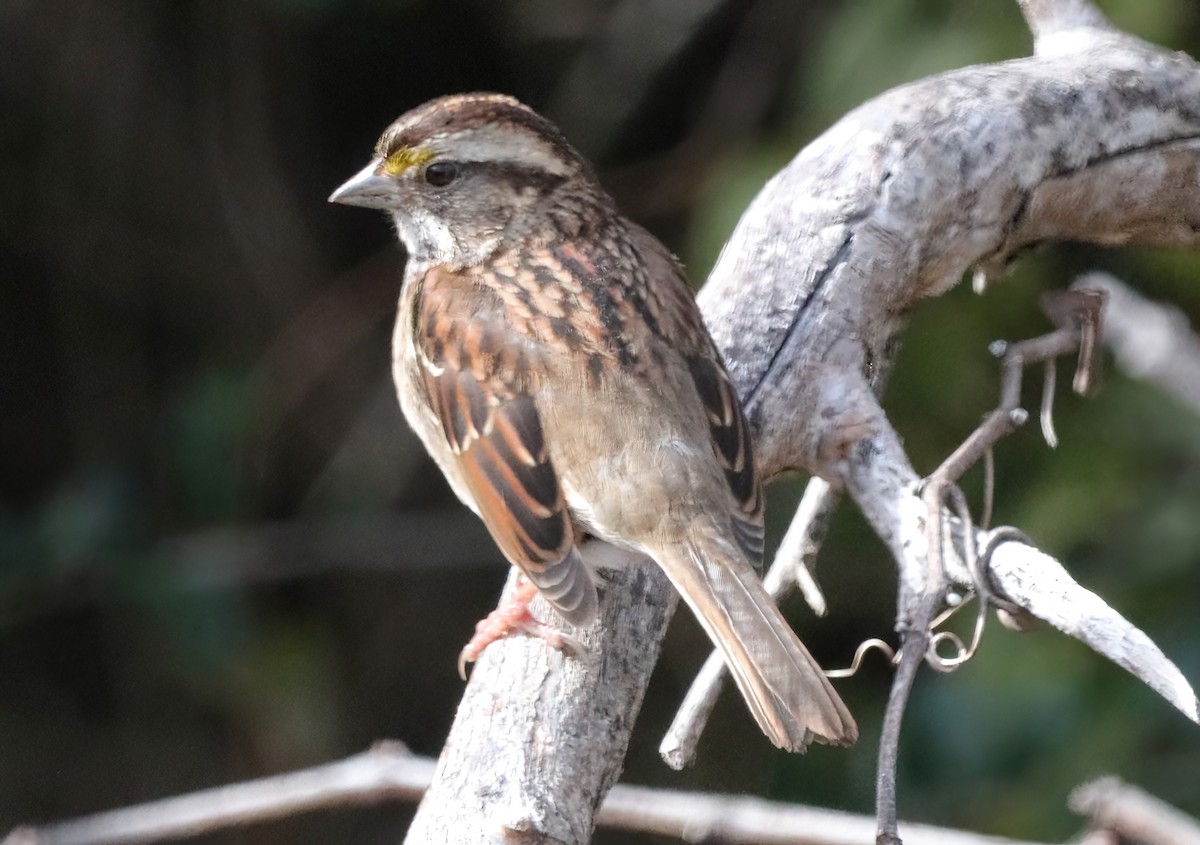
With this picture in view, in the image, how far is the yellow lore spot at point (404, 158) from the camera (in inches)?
117

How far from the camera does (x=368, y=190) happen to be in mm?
3004

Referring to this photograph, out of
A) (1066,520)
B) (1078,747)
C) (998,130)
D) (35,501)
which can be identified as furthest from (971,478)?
(35,501)

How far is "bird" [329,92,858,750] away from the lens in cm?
230

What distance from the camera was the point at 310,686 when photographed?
4.34 metres

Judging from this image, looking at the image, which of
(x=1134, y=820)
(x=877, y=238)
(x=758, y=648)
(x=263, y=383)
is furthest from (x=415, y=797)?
(x=263, y=383)

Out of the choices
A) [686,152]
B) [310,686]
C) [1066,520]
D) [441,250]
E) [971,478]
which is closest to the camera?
[441,250]

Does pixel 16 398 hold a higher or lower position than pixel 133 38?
lower

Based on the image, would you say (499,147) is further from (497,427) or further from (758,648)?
(758,648)

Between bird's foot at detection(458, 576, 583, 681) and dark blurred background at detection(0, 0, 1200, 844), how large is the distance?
1.49 metres

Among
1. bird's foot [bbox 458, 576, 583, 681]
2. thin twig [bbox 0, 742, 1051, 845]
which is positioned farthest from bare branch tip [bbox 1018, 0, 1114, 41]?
thin twig [bbox 0, 742, 1051, 845]

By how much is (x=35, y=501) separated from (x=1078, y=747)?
9.83ft

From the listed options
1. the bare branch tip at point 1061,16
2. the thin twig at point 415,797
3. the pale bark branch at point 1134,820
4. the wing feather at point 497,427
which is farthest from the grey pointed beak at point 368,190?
the pale bark branch at point 1134,820

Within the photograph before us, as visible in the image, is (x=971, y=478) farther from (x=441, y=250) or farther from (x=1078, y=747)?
(x=441, y=250)

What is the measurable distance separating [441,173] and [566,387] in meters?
0.64
